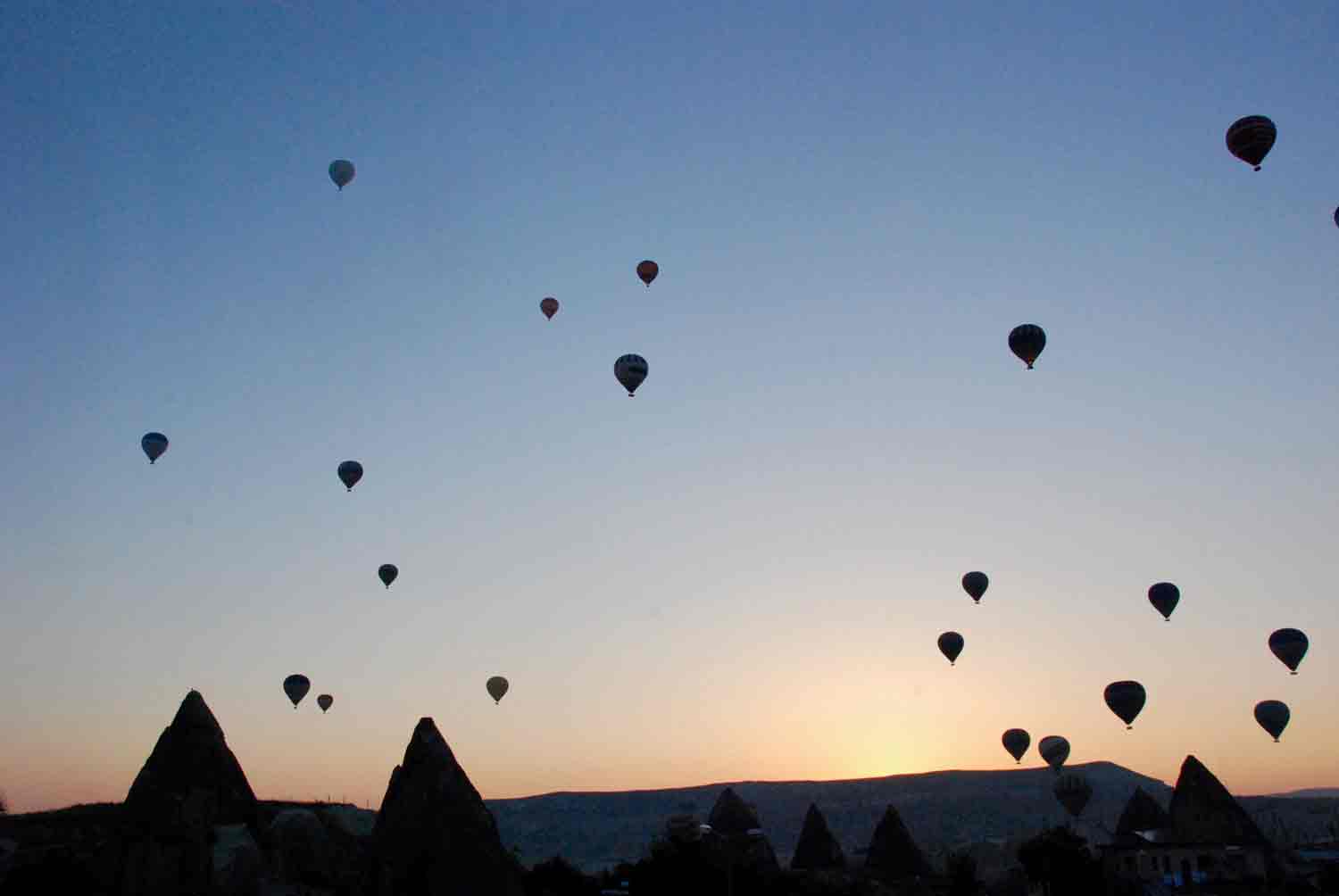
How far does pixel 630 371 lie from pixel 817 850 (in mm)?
24202

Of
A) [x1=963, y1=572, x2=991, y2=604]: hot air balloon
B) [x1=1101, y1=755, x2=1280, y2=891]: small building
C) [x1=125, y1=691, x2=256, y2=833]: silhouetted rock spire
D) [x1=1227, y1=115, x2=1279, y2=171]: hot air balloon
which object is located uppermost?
[x1=1227, y1=115, x2=1279, y2=171]: hot air balloon

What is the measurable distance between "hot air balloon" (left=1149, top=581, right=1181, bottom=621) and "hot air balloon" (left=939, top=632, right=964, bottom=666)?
7925mm

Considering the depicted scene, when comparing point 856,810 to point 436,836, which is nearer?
point 436,836

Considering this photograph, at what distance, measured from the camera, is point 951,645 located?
47469 millimetres

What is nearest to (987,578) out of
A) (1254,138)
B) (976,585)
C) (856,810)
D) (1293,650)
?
(976,585)

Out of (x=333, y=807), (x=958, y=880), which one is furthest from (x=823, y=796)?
(x=333, y=807)

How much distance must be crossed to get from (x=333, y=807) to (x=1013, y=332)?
27748 mm

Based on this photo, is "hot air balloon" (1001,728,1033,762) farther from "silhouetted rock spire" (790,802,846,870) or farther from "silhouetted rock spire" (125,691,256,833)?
"silhouetted rock spire" (125,691,256,833)

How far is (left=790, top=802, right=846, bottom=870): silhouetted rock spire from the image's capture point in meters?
51.7

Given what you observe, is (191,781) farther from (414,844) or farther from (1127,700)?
(1127,700)

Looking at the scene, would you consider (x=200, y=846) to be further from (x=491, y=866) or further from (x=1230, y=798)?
(x=1230, y=798)

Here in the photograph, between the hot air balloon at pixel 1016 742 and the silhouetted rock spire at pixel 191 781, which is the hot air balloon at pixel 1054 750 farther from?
the silhouetted rock spire at pixel 191 781

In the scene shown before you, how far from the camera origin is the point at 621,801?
Answer: 530ft

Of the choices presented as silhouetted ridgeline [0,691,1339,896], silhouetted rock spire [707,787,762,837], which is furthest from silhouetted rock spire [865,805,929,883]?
silhouetted rock spire [707,787,762,837]
